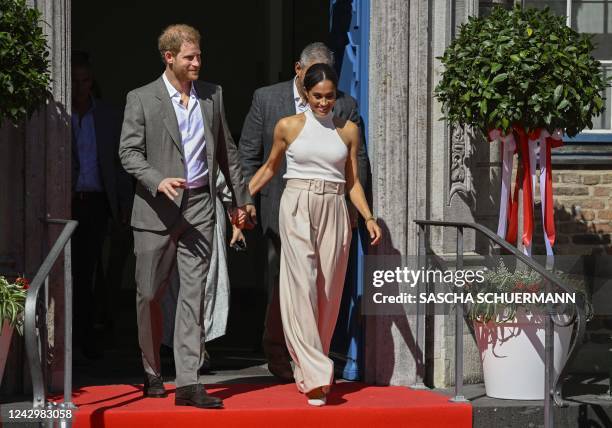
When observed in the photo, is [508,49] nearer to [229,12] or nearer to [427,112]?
[427,112]

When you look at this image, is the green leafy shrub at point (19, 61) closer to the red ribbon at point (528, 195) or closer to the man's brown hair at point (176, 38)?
the man's brown hair at point (176, 38)

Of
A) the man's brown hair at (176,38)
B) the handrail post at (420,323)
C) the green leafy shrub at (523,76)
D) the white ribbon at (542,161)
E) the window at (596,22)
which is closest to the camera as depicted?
the man's brown hair at (176,38)

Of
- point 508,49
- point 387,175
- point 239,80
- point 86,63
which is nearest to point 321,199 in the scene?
point 387,175

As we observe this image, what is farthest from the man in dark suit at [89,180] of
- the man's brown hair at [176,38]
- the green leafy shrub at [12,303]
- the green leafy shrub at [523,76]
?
the green leafy shrub at [523,76]

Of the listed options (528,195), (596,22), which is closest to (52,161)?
(528,195)

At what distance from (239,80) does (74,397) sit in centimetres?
712

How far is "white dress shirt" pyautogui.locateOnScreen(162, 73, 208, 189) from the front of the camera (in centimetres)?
792

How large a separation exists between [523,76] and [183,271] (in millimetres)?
2095

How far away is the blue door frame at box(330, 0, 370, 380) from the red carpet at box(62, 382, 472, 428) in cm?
64

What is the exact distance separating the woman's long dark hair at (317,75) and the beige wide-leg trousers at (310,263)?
509 millimetres

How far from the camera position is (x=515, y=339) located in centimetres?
830

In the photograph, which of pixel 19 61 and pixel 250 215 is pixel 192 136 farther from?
pixel 19 61

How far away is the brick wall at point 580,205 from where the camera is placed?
9578 millimetres

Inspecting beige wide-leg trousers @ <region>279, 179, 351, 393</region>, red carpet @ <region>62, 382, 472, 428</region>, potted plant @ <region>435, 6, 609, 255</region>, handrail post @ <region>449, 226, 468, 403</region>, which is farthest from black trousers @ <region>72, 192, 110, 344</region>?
handrail post @ <region>449, 226, 468, 403</region>
